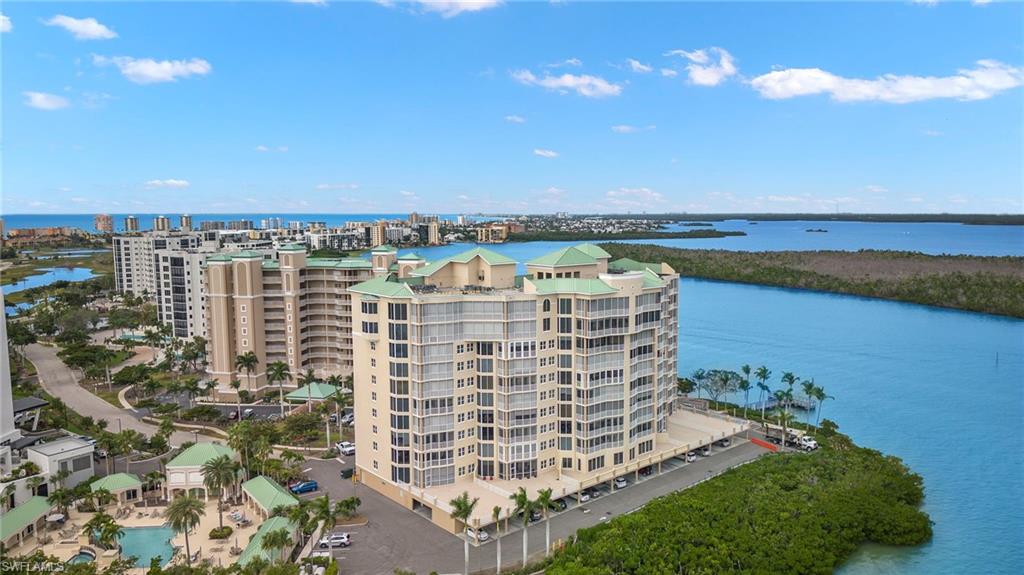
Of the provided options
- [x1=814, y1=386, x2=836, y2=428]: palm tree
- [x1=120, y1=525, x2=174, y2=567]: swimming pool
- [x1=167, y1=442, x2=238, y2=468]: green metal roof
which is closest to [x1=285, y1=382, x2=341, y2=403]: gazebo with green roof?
[x1=167, y1=442, x2=238, y2=468]: green metal roof

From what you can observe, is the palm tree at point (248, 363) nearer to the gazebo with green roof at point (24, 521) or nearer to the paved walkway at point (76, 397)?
the paved walkway at point (76, 397)

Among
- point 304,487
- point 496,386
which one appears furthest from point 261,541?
point 496,386

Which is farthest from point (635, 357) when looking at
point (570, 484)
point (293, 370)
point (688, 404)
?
point (293, 370)

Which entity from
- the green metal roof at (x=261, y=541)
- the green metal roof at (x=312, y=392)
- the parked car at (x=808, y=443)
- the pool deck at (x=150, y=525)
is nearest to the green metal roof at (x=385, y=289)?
the green metal roof at (x=261, y=541)

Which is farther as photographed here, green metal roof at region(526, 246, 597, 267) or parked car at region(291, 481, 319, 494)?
green metal roof at region(526, 246, 597, 267)

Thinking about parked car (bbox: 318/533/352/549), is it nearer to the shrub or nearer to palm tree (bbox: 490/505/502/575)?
the shrub

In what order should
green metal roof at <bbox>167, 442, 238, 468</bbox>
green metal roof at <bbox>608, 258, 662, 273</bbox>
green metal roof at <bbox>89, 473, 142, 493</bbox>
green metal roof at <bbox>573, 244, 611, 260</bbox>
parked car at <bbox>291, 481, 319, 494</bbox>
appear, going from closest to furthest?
green metal roof at <bbox>89, 473, 142, 493</bbox>
green metal roof at <bbox>167, 442, 238, 468</bbox>
parked car at <bbox>291, 481, 319, 494</bbox>
green metal roof at <bbox>573, 244, 611, 260</bbox>
green metal roof at <bbox>608, 258, 662, 273</bbox>
